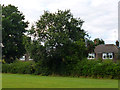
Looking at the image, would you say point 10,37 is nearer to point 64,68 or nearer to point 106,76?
point 64,68

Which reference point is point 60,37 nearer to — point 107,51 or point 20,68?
point 20,68

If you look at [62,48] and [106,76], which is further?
[62,48]

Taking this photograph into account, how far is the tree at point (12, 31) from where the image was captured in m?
56.0

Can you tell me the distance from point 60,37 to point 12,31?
1022 inches

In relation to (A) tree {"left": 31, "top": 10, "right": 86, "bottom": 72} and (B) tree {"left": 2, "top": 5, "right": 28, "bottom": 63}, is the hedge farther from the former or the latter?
(B) tree {"left": 2, "top": 5, "right": 28, "bottom": 63}

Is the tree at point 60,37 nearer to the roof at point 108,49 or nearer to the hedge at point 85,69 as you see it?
the hedge at point 85,69

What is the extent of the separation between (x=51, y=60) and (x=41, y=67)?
7.35ft

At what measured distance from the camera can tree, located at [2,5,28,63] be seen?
56.0 meters

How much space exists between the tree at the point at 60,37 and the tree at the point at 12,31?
2131cm

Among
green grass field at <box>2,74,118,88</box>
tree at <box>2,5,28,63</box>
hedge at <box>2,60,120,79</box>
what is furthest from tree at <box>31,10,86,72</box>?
tree at <box>2,5,28,63</box>

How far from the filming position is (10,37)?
58.6 metres

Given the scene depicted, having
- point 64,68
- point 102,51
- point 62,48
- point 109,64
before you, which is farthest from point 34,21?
point 102,51

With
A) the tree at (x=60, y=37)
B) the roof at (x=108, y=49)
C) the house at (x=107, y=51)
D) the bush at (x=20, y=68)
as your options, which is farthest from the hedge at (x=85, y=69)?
→ the roof at (x=108, y=49)

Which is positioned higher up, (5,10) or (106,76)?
(5,10)
